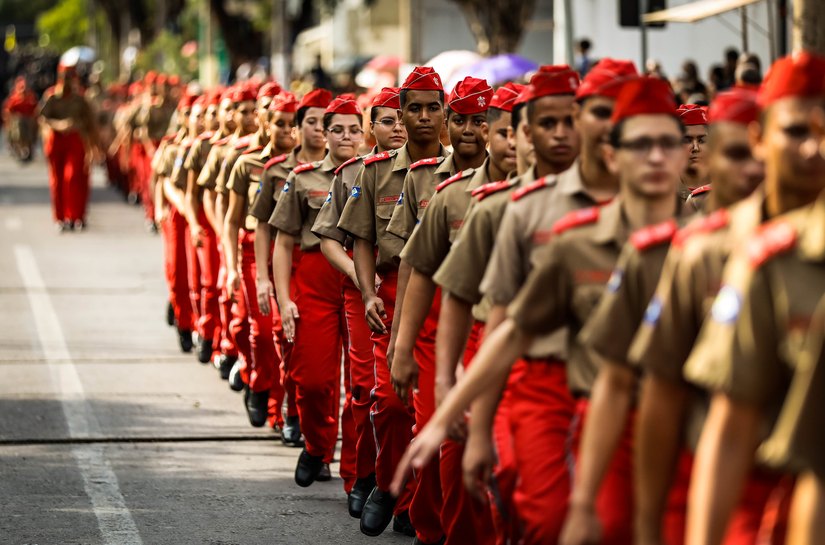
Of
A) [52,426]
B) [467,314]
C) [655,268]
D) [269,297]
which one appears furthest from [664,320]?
[52,426]

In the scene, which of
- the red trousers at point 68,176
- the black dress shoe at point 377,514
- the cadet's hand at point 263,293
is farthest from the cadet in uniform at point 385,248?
the red trousers at point 68,176

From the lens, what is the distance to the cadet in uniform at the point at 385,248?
320 inches

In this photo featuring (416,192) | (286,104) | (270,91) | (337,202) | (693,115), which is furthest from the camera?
(270,91)

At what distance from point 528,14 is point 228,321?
1935 centimetres

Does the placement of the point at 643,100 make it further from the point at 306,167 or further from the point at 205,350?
the point at 205,350

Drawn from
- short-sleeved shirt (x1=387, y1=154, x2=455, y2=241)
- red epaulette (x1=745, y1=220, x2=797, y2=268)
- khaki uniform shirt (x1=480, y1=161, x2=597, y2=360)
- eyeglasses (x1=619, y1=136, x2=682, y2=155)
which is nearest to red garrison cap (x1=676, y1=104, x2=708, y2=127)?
short-sleeved shirt (x1=387, y1=154, x2=455, y2=241)

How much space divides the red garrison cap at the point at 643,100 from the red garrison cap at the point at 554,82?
121 cm

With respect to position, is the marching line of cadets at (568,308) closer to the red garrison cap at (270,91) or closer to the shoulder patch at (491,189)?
the shoulder patch at (491,189)

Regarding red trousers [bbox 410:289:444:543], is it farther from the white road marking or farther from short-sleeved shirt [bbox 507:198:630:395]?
short-sleeved shirt [bbox 507:198:630:395]

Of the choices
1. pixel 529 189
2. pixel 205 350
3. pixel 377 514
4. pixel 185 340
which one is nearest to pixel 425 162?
pixel 377 514

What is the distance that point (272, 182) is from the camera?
10469mm

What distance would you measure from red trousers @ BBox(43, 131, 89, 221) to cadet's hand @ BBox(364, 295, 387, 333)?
696 inches

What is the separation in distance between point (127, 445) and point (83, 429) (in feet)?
1.87

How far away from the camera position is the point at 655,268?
446 centimetres
